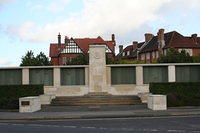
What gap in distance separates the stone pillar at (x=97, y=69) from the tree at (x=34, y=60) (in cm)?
4084

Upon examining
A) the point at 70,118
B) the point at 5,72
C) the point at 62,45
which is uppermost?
the point at 62,45

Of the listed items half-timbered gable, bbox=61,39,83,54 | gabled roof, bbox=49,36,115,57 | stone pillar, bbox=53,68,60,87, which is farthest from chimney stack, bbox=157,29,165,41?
stone pillar, bbox=53,68,60,87

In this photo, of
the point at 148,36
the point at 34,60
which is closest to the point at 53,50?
the point at 148,36

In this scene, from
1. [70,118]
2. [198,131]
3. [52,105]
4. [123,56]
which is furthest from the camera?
[123,56]

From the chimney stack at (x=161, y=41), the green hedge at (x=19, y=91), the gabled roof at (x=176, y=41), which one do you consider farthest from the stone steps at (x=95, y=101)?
the chimney stack at (x=161, y=41)

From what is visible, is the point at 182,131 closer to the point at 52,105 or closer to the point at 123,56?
the point at 52,105

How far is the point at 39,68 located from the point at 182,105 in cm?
1495

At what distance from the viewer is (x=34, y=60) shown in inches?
3044

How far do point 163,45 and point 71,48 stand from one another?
23329 millimetres

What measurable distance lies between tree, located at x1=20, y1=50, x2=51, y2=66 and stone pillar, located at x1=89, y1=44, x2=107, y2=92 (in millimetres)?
40840

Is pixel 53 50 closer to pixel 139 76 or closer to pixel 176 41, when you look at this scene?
pixel 176 41

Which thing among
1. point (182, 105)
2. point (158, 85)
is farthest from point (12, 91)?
point (182, 105)

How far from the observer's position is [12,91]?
31.1 metres

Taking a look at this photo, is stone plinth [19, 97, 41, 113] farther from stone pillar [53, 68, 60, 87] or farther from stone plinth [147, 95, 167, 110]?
stone pillar [53, 68, 60, 87]
